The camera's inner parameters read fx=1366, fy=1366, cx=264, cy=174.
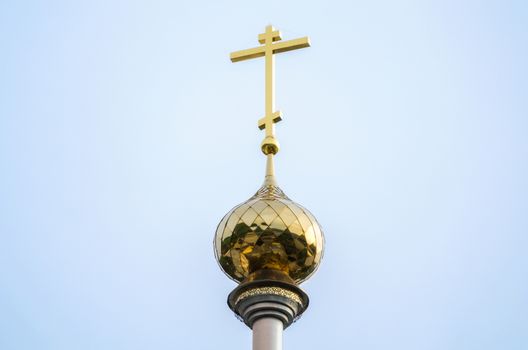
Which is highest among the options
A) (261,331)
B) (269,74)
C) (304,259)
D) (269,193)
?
(269,74)

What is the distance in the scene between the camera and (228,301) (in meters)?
18.2

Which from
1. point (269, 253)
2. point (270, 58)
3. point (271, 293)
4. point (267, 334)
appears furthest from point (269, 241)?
point (270, 58)

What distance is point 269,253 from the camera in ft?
61.4

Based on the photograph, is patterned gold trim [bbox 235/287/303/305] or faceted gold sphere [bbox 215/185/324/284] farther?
faceted gold sphere [bbox 215/185/324/284]

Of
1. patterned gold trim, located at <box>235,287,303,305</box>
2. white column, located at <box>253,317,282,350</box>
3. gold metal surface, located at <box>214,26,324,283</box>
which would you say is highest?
gold metal surface, located at <box>214,26,324,283</box>

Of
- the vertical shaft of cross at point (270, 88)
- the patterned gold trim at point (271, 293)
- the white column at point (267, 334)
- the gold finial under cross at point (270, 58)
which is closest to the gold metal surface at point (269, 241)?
the patterned gold trim at point (271, 293)

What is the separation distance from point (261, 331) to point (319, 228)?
2.33 meters

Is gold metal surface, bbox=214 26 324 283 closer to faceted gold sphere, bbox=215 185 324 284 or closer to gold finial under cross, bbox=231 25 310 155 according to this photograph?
faceted gold sphere, bbox=215 185 324 284

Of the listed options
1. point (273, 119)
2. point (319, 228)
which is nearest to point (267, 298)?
point (319, 228)

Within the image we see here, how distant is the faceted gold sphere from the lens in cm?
1870

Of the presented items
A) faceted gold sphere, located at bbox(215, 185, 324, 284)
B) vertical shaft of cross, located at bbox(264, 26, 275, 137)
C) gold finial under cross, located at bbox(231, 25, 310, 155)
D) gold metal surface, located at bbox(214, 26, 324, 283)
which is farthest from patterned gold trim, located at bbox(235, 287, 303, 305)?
vertical shaft of cross, located at bbox(264, 26, 275, 137)

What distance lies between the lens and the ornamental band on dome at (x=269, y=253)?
17.8 meters

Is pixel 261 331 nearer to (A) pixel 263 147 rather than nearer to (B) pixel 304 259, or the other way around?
(B) pixel 304 259

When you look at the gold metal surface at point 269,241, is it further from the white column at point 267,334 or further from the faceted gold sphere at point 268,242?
the white column at point 267,334
